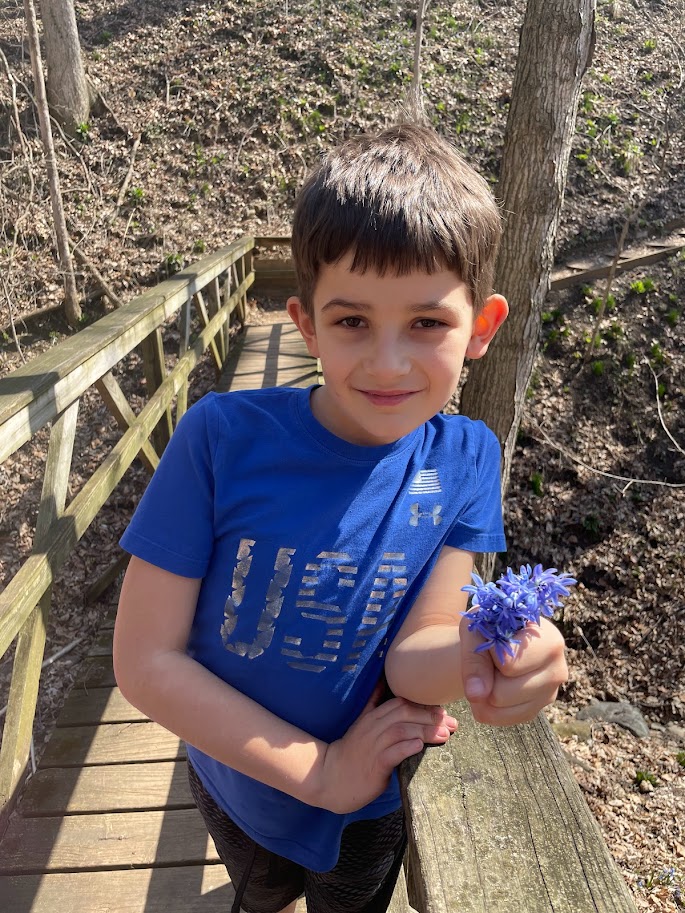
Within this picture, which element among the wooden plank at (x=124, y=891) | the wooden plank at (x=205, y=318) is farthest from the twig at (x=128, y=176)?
the wooden plank at (x=124, y=891)

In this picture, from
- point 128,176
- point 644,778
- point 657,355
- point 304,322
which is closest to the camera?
point 304,322

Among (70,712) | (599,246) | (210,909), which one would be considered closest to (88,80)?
(599,246)

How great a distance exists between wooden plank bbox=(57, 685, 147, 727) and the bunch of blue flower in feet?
9.03

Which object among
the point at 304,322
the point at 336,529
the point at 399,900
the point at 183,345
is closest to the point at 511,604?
the point at 336,529

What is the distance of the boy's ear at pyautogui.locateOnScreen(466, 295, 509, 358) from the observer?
4.30 ft

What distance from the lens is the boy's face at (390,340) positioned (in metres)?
1.09

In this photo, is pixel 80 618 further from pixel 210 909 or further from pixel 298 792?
pixel 298 792

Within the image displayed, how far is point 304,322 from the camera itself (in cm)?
130

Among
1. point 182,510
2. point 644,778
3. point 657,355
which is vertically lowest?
point 644,778

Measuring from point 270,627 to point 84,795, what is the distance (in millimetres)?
2121

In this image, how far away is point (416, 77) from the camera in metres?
8.59

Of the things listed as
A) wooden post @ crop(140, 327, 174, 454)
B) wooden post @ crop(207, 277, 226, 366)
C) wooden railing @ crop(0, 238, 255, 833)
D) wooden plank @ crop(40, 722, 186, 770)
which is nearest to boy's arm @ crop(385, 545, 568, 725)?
wooden railing @ crop(0, 238, 255, 833)

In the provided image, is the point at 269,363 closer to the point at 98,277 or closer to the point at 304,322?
the point at 98,277

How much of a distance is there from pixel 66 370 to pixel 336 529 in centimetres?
172
